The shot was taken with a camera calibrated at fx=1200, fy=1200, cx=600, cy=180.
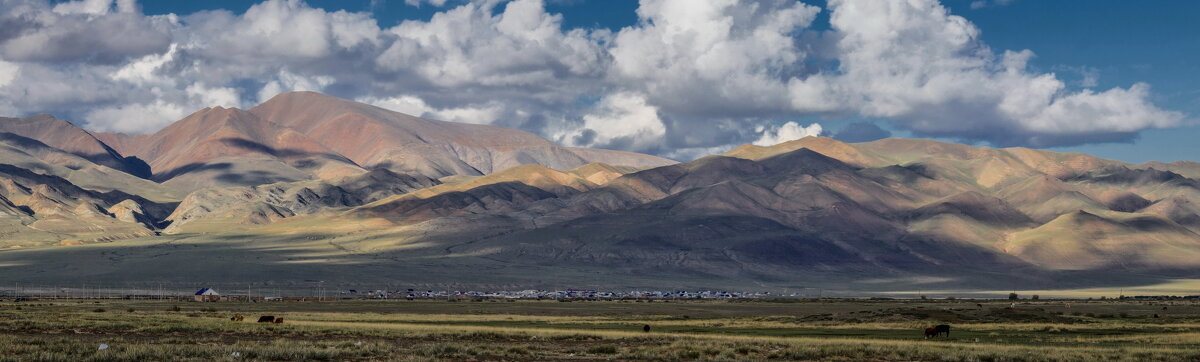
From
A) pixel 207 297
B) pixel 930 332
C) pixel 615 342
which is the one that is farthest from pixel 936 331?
pixel 207 297

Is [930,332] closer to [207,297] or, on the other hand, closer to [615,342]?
[615,342]

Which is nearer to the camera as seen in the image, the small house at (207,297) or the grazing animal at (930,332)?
the grazing animal at (930,332)

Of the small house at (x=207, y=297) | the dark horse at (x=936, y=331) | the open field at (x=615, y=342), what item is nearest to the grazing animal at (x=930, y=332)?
the dark horse at (x=936, y=331)

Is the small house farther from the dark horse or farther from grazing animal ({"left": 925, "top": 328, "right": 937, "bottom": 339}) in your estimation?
grazing animal ({"left": 925, "top": 328, "right": 937, "bottom": 339})

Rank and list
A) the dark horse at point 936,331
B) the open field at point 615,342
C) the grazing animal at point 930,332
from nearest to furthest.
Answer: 1. the open field at point 615,342
2. the grazing animal at point 930,332
3. the dark horse at point 936,331

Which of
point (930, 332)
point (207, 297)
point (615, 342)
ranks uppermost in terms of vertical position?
point (207, 297)

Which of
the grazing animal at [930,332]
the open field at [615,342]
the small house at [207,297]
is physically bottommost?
the open field at [615,342]

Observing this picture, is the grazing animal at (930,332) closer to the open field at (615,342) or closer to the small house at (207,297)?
the open field at (615,342)

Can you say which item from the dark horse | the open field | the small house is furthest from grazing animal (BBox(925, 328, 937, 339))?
the small house

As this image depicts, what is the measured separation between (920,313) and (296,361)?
190 ft

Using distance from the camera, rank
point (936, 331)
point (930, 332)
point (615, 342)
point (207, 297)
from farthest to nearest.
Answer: point (207, 297)
point (936, 331)
point (930, 332)
point (615, 342)

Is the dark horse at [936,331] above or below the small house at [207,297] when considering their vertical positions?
below

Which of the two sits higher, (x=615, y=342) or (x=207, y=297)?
(x=207, y=297)

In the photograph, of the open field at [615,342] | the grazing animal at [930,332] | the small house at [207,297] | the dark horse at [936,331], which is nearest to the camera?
the open field at [615,342]
